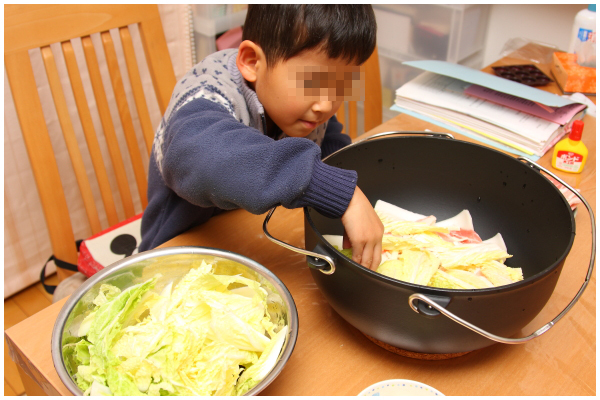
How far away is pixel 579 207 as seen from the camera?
992 mm

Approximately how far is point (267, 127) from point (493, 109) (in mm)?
586

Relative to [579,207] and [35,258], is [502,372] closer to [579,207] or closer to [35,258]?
[579,207]

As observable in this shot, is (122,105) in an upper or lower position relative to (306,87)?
lower

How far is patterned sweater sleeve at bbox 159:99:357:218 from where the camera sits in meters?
0.67

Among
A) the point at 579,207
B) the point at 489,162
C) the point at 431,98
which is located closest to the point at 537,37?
the point at 431,98

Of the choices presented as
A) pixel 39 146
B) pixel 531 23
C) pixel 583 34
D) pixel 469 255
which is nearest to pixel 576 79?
pixel 583 34

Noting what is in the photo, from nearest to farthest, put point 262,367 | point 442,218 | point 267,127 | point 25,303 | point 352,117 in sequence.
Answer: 1. point 262,367
2. point 442,218
3. point 267,127
4. point 352,117
5. point 25,303

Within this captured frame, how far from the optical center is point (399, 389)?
0.60 m

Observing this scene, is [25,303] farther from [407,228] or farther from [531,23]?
[531,23]

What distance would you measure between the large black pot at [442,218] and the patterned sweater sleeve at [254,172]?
0.05 m

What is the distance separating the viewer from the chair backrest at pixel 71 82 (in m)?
1.02

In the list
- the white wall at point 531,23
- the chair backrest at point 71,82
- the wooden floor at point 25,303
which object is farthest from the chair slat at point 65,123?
the white wall at point 531,23

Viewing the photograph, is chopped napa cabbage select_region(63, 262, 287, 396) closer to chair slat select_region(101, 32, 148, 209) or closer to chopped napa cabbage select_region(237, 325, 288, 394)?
chopped napa cabbage select_region(237, 325, 288, 394)

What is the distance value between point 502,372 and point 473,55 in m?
1.73
